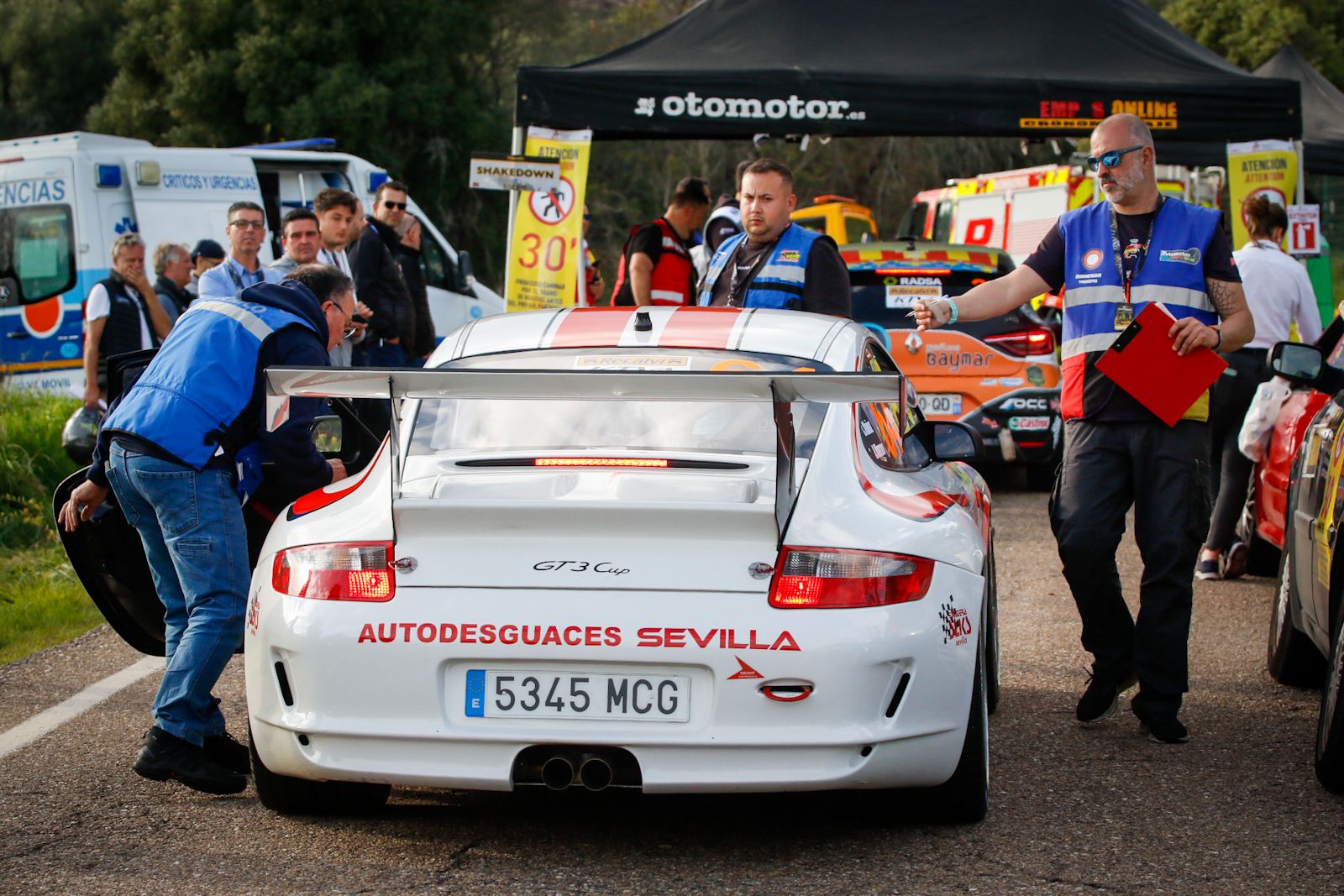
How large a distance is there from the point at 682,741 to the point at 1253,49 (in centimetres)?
3275

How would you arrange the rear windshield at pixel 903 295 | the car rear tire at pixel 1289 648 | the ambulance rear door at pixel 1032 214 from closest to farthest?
the car rear tire at pixel 1289 648 → the rear windshield at pixel 903 295 → the ambulance rear door at pixel 1032 214

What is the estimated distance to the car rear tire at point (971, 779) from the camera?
428 cm

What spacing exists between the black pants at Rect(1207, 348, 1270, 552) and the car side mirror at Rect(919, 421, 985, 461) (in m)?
3.77

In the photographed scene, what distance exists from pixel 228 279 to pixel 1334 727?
544 centimetres

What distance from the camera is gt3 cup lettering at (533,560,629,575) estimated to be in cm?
397

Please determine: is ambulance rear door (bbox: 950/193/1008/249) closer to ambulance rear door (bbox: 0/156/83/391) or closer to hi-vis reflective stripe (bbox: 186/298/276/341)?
ambulance rear door (bbox: 0/156/83/391)

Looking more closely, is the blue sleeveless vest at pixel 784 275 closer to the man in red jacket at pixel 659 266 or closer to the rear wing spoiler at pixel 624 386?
the man in red jacket at pixel 659 266

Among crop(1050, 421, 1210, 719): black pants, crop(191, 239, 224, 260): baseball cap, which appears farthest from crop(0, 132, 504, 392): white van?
crop(1050, 421, 1210, 719): black pants

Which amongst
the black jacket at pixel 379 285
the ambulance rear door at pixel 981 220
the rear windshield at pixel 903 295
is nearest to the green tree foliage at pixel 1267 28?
the ambulance rear door at pixel 981 220

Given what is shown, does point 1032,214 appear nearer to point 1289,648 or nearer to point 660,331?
point 1289,648

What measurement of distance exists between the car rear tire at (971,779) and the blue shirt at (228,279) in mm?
4543

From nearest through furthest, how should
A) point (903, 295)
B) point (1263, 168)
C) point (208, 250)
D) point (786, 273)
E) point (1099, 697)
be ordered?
point (1099, 697) < point (786, 273) < point (208, 250) < point (903, 295) < point (1263, 168)

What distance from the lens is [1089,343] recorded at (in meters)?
5.58

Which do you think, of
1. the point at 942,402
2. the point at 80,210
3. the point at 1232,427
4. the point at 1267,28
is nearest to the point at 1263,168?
the point at 942,402
